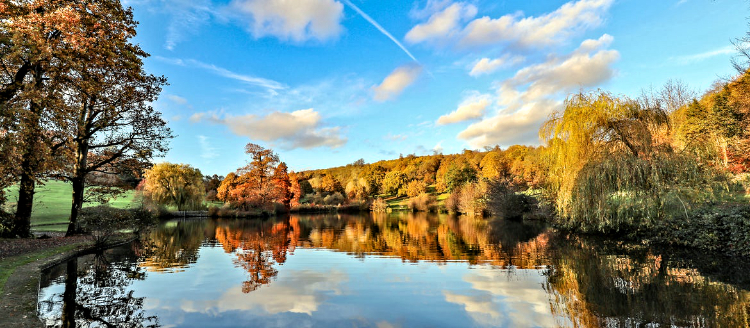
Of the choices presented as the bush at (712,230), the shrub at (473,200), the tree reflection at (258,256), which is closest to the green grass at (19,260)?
the tree reflection at (258,256)

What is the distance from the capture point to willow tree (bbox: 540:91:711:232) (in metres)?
15.6

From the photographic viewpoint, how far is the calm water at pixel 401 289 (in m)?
7.59

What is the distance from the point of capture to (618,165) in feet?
52.4

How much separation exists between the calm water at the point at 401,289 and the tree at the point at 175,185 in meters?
30.6

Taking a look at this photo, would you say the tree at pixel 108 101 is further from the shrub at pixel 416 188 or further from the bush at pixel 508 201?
the shrub at pixel 416 188

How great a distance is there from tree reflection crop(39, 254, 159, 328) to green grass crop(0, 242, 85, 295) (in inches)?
47.9

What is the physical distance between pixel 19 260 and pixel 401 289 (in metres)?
13.2

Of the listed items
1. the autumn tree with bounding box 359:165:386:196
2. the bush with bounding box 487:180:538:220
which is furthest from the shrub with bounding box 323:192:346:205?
the bush with bounding box 487:180:538:220

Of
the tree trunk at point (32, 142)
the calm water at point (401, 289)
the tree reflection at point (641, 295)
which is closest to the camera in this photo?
the tree reflection at point (641, 295)

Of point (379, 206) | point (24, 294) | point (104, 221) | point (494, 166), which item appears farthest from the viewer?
point (494, 166)

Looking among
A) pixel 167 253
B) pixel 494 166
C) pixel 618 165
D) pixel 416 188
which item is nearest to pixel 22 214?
pixel 167 253

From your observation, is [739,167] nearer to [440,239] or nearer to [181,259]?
[440,239]

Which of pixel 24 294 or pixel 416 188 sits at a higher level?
pixel 416 188

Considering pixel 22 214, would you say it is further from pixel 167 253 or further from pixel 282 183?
pixel 282 183
